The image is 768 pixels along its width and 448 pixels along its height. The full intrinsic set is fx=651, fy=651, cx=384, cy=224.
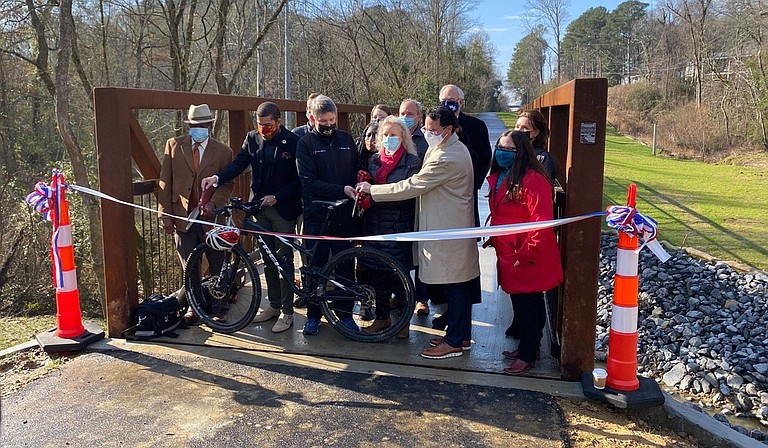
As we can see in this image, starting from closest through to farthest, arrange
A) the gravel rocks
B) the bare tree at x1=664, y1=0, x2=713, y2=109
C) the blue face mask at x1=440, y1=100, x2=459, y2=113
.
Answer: the blue face mask at x1=440, y1=100, x2=459, y2=113, the gravel rocks, the bare tree at x1=664, y1=0, x2=713, y2=109

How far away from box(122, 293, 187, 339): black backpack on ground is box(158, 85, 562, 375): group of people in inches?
14.5

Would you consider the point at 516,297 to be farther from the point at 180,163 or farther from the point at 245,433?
the point at 180,163

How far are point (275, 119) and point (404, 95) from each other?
22.5 m

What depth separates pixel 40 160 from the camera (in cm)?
1838

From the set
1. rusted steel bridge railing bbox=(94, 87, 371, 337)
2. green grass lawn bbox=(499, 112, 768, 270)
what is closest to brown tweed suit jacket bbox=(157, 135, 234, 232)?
rusted steel bridge railing bbox=(94, 87, 371, 337)

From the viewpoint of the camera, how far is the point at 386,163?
15.5 ft

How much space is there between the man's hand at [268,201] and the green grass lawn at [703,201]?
8.12 m

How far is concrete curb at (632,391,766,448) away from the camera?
370cm

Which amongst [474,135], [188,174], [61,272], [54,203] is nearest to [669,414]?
[474,135]

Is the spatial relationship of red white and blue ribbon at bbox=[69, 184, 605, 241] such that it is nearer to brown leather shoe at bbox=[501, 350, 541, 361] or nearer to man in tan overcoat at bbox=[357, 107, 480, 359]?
man in tan overcoat at bbox=[357, 107, 480, 359]

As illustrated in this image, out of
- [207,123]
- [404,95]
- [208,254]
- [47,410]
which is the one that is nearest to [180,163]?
[207,123]

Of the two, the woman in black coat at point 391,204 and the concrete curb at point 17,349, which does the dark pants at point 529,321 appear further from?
the concrete curb at point 17,349

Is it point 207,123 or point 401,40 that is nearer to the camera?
point 207,123

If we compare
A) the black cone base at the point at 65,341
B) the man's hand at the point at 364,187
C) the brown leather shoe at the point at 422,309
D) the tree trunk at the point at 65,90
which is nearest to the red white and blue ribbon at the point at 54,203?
the black cone base at the point at 65,341
